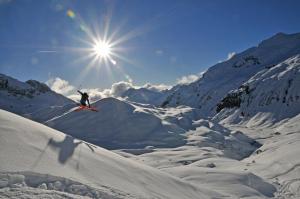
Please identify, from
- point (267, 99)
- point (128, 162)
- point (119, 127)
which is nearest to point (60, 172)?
point (128, 162)

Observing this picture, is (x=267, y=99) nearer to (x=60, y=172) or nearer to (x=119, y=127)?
(x=119, y=127)

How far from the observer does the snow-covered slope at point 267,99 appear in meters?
140

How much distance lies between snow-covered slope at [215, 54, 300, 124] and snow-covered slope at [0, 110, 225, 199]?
134511 millimetres

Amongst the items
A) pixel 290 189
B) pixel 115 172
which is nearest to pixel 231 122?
pixel 290 189

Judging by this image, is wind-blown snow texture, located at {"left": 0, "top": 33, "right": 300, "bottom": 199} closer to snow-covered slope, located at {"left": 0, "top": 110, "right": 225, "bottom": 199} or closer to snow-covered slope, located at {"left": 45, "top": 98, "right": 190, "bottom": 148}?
snow-covered slope, located at {"left": 0, "top": 110, "right": 225, "bottom": 199}

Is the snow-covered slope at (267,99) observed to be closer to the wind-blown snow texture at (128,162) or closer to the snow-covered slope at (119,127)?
the wind-blown snow texture at (128,162)

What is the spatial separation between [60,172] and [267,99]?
523ft

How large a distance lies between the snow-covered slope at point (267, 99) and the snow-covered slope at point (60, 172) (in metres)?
135

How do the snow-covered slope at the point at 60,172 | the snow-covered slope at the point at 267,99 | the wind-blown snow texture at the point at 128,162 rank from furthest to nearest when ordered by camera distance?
1. the snow-covered slope at the point at 267,99
2. the wind-blown snow texture at the point at 128,162
3. the snow-covered slope at the point at 60,172

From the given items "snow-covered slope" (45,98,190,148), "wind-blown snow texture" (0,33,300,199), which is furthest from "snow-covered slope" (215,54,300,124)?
"snow-covered slope" (45,98,190,148)

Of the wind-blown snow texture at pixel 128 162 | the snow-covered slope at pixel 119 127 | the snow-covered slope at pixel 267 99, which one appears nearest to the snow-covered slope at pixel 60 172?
the wind-blown snow texture at pixel 128 162

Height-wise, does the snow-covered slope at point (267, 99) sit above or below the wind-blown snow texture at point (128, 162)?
above

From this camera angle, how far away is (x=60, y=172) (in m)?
8.40

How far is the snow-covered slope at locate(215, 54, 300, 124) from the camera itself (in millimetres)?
140375
